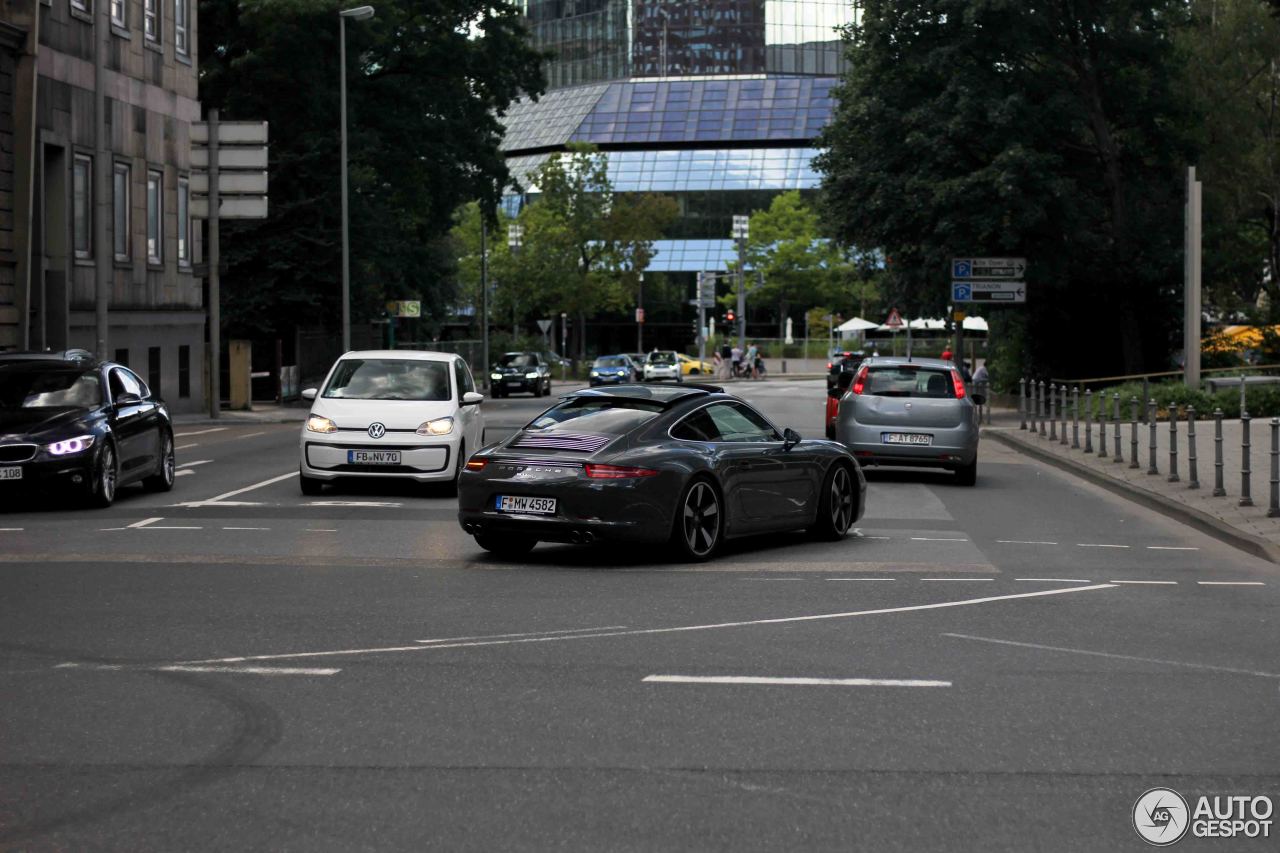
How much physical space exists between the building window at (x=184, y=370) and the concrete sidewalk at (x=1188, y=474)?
19.6m

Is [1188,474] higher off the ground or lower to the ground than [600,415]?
lower

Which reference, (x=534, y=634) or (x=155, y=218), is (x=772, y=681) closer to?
(x=534, y=634)

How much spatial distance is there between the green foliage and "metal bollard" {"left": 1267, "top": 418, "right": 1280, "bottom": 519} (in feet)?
113

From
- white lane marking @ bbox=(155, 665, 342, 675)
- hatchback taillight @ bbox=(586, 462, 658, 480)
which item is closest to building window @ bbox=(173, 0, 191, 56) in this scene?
hatchback taillight @ bbox=(586, 462, 658, 480)

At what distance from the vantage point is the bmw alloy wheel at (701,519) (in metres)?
14.4

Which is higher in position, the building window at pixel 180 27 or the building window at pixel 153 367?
the building window at pixel 180 27

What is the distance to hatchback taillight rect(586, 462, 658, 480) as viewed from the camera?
14.0 meters

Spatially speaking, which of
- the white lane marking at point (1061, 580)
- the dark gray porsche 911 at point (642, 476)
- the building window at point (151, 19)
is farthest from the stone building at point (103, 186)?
the white lane marking at point (1061, 580)

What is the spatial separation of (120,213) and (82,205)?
2474mm

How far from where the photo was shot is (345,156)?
49.1m

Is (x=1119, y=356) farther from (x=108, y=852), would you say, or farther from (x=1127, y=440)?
(x=108, y=852)

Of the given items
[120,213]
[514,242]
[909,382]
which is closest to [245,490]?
[909,382]

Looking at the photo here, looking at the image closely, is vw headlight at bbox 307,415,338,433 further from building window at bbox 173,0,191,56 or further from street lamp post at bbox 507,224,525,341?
street lamp post at bbox 507,224,525,341

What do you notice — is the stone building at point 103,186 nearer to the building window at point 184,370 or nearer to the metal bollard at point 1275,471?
the building window at point 184,370
